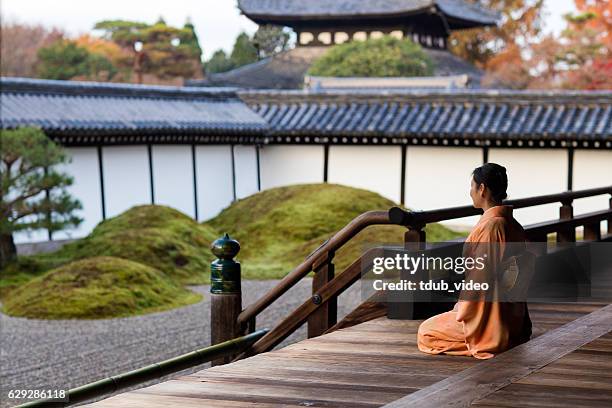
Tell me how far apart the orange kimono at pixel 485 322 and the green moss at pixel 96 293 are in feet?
26.6

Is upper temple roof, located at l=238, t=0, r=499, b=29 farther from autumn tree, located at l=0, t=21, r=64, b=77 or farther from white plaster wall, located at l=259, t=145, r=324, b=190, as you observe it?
white plaster wall, located at l=259, t=145, r=324, b=190

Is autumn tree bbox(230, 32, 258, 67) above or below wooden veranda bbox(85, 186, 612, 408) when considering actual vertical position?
above

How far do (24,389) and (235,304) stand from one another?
3.24 m

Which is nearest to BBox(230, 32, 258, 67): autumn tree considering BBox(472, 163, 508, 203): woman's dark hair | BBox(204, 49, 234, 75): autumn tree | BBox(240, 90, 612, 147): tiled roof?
BBox(204, 49, 234, 75): autumn tree

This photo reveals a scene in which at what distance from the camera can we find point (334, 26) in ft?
153

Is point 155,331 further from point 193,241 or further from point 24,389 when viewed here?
point 193,241

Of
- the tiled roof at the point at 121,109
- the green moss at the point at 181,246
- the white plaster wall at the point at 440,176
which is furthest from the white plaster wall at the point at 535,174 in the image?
the tiled roof at the point at 121,109

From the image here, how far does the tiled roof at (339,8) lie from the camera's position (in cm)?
4462

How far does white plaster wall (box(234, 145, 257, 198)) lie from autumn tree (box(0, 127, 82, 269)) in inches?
314

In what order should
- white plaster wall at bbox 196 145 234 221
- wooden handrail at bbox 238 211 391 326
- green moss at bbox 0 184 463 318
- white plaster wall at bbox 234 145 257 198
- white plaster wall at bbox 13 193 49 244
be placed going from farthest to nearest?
white plaster wall at bbox 234 145 257 198
white plaster wall at bbox 196 145 234 221
white plaster wall at bbox 13 193 49 244
green moss at bbox 0 184 463 318
wooden handrail at bbox 238 211 391 326

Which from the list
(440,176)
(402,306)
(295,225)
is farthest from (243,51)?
(402,306)

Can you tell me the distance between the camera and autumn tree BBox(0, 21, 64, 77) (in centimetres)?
5416

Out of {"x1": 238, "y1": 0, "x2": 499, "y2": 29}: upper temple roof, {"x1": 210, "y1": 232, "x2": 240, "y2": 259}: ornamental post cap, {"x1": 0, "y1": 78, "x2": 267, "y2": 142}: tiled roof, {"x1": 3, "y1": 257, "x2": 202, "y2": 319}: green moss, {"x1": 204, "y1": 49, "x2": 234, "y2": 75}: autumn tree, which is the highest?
{"x1": 238, "y1": 0, "x2": 499, "y2": 29}: upper temple roof

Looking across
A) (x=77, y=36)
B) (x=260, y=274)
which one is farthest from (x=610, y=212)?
(x=77, y=36)
